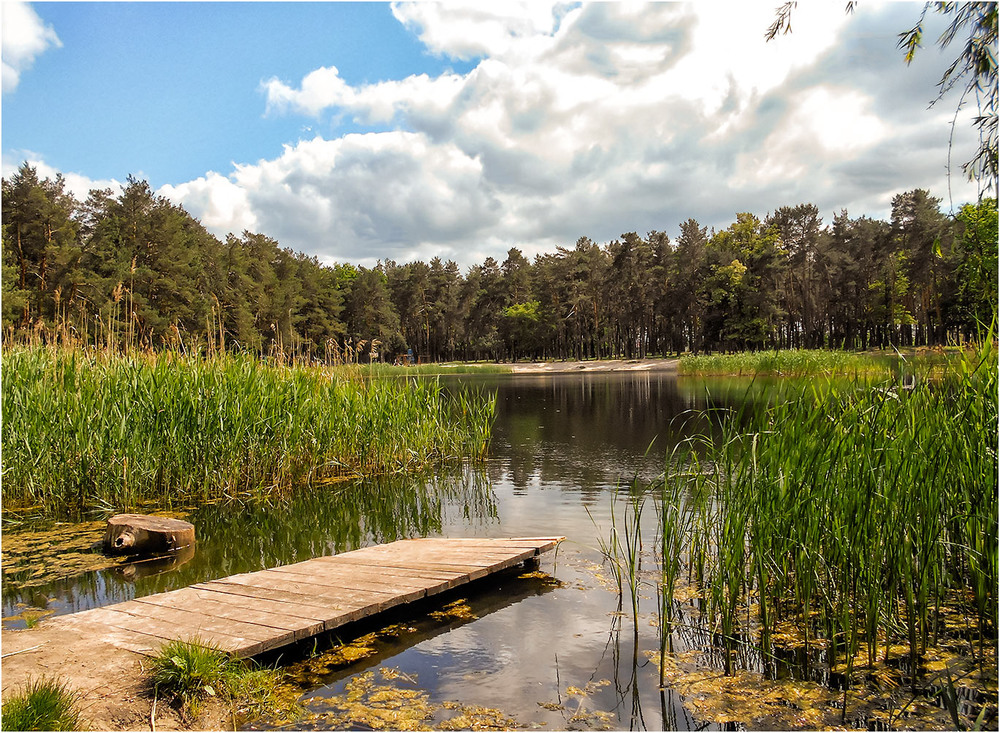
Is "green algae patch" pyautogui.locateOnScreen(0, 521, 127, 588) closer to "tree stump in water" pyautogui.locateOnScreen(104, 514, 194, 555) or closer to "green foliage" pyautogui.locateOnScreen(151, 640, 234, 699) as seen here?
"tree stump in water" pyautogui.locateOnScreen(104, 514, 194, 555)

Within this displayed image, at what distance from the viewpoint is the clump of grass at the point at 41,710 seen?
2684 mm

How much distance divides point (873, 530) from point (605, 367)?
49.9m

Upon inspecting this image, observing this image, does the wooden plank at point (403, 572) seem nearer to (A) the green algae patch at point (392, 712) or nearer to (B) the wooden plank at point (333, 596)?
(B) the wooden plank at point (333, 596)

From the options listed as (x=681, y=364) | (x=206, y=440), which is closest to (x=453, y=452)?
(x=206, y=440)

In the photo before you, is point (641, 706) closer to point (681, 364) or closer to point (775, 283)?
point (681, 364)

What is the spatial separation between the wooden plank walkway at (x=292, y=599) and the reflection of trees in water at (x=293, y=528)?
3.18ft

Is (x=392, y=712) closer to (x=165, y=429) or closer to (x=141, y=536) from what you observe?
(x=141, y=536)

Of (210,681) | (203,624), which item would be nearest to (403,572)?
(203,624)

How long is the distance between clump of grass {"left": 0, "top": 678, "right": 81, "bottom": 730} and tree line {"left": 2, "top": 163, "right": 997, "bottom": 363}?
22.9 m

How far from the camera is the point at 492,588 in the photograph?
5.25 metres

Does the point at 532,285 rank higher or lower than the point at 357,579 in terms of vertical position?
higher

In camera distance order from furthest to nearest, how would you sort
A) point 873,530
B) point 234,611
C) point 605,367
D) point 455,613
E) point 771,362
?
1. point 605,367
2. point 771,362
3. point 455,613
4. point 234,611
5. point 873,530

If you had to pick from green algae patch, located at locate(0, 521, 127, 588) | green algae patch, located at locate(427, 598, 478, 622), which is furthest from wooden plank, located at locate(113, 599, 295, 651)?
green algae patch, located at locate(0, 521, 127, 588)

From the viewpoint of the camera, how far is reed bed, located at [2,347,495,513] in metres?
7.01
